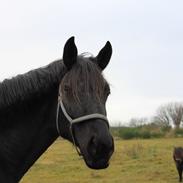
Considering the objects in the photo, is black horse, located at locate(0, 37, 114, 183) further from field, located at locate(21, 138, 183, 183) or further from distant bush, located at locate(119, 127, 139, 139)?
distant bush, located at locate(119, 127, 139, 139)

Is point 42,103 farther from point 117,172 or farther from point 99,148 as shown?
point 117,172

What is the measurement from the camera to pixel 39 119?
4031 mm

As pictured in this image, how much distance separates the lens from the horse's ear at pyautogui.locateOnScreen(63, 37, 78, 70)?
3766 millimetres

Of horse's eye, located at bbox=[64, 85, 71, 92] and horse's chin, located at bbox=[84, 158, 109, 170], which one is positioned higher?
horse's eye, located at bbox=[64, 85, 71, 92]

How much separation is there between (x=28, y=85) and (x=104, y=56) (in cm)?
76

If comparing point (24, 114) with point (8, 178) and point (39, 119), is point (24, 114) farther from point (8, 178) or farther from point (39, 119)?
point (8, 178)

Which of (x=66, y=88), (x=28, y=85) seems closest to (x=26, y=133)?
(x=28, y=85)

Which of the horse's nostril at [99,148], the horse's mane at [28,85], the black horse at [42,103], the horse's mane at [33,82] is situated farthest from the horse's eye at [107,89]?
the horse's nostril at [99,148]

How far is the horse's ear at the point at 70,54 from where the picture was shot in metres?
3.77

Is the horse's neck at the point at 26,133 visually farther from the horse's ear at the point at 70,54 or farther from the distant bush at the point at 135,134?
the distant bush at the point at 135,134

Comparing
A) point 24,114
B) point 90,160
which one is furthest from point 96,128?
point 24,114

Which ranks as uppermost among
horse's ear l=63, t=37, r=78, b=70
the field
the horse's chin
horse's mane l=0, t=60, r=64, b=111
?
horse's ear l=63, t=37, r=78, b=70

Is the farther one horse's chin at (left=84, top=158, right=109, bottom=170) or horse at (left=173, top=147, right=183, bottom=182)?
horse at (left=173, top=147, right=183, bottom=182)

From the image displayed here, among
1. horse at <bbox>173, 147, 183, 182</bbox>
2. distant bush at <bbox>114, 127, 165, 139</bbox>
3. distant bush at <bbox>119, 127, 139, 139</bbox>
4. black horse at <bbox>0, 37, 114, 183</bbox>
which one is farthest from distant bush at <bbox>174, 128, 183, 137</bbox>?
black horse at <bbox>0, 37, 114, 183</bbox>
